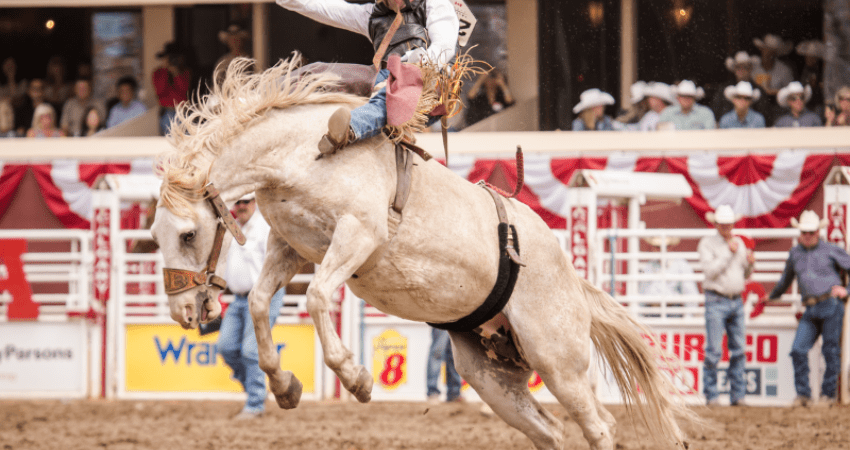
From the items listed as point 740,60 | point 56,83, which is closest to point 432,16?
point 740,60

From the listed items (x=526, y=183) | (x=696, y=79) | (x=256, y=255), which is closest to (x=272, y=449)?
(x=256, y=255)

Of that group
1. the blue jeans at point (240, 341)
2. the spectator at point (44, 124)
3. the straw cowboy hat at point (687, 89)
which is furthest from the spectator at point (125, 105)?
the straw cowboy hat at point (687, 89)

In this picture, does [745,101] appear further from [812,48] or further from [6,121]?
[6,121]

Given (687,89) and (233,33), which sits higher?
(233,33)

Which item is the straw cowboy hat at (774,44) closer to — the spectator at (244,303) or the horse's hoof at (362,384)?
the spectator at (244,303)

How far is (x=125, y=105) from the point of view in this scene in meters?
12.9

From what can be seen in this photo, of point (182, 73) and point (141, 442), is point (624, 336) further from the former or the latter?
point (182, 73)

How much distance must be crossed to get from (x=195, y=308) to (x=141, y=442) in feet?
10.8

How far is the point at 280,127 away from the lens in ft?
11.3

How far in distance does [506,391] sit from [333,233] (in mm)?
1465

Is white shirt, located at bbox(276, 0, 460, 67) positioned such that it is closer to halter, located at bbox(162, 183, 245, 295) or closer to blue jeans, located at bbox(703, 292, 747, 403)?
halter, located at bbox(162, 183, 245, 295)

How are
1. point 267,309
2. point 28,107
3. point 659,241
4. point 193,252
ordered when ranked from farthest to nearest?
point 28,107 → point 659,241 → point 267,309 → point 193,252

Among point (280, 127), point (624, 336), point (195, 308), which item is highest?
point (280, 127)

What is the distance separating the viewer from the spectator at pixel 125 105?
12.7 m
